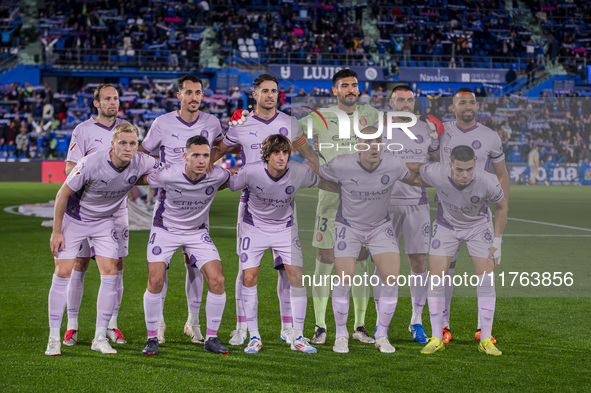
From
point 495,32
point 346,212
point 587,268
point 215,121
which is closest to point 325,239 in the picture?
point 346,212

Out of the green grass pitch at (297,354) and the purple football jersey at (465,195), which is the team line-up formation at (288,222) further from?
the green grass pitch at (297,354)

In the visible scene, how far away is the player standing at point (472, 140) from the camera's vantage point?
5.96m

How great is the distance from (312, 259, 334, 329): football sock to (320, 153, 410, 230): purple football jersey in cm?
61

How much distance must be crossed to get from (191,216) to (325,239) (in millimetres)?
1183

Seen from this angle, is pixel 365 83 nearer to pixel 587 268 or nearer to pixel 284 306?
pixel 587 268

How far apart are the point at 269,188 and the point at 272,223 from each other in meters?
0.30

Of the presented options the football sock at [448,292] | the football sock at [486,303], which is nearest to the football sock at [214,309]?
the football sock at [448,292]

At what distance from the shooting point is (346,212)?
586 cm

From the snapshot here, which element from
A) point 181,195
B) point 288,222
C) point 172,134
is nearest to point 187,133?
point 172,134

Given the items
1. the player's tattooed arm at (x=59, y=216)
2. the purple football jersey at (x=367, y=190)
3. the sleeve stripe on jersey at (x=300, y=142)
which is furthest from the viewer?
the sleeve stripe on jersey at (x=300, y=142)

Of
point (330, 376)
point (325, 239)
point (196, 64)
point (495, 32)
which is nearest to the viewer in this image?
point (330, 376)

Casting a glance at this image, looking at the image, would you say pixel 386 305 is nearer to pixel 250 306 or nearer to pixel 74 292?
pixel 250 306

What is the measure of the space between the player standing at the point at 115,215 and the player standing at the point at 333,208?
164 cm

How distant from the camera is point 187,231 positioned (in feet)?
19.0
